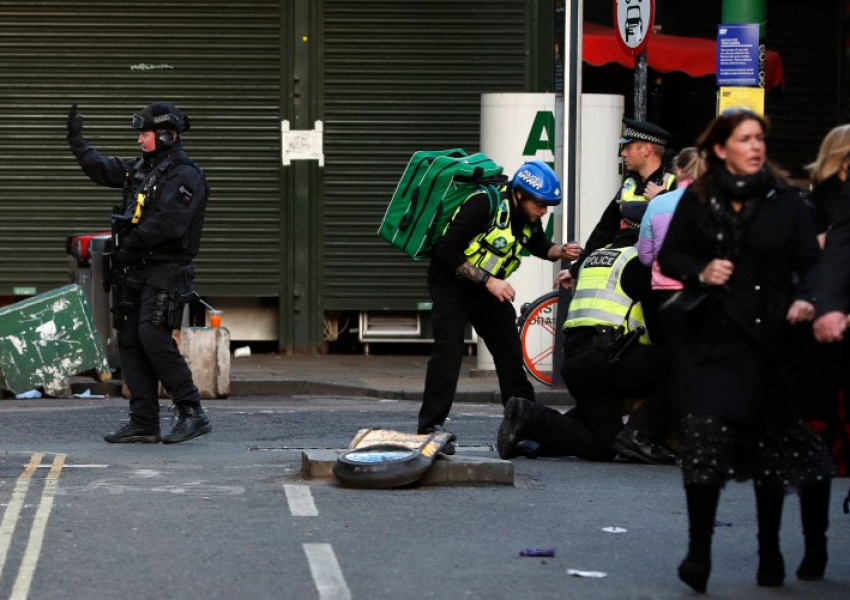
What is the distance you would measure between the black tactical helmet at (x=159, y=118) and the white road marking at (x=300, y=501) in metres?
2.82

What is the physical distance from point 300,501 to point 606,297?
2424mm

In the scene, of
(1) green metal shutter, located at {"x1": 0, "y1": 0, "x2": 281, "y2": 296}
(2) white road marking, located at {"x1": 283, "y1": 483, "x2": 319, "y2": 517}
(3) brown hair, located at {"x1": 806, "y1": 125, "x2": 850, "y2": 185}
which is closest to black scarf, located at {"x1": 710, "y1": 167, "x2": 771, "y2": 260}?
(3) brown hair, located at {"x1": 806, "y1": 125, "x2": 850, "y2": 185}

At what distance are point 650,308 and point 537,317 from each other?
496cm

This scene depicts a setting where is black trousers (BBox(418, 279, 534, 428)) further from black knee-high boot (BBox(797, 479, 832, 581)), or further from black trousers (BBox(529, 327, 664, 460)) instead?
black knee-high boot (BBox(797, 479, 832, 581))

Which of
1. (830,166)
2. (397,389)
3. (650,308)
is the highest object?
(830,166)

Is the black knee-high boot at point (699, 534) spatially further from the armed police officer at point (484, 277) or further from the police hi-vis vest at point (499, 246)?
the police hi-vis vest at point (499, 246)

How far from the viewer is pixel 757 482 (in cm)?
673

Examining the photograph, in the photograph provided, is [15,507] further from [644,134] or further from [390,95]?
[390,95]

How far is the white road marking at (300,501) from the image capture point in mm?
8289

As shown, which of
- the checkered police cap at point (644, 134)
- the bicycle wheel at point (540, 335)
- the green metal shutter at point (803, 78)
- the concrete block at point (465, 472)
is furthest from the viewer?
the green metal shutter at point (803, 78)

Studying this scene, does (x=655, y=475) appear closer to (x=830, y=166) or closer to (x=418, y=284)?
(x=830, y=166)

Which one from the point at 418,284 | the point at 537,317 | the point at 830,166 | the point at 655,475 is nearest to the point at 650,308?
the point at 655,475

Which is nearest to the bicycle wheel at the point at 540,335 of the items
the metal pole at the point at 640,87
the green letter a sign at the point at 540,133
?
the green letter a sign at the point at 540,133

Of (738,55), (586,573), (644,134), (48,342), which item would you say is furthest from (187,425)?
(738,55)
